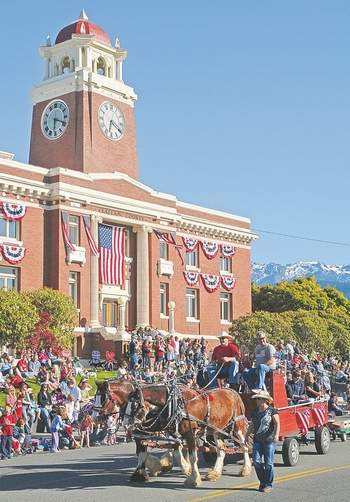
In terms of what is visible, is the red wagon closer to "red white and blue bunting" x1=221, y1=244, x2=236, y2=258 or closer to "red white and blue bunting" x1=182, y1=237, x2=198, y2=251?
"red white and blue bunting" x1=182, y1=237, x2=198, y2=251

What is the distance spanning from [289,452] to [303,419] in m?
1.42

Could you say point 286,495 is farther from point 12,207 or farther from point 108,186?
point 108,186

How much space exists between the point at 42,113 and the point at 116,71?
21.5 ft

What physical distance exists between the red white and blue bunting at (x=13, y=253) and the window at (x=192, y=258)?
55.2 feet

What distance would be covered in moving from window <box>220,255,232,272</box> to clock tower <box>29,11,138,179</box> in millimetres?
10874

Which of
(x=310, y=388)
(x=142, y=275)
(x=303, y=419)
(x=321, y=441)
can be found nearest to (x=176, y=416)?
(x=303, y=419)

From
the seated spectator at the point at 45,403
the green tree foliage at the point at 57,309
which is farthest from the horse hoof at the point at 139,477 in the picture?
the green tree foliage at the point at 57,309

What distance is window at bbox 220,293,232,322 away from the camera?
65.8m

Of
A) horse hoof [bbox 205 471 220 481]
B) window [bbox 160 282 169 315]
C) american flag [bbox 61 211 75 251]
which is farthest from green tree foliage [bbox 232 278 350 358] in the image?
horse hoof [bbox 205 471 220 481]

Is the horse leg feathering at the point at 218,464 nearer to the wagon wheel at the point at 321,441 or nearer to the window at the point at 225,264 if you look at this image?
the wagon wheel at the point at 321,441

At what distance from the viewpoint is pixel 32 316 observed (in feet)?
133

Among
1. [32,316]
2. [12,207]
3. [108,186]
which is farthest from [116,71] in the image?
[32,316]

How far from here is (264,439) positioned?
13117 mm

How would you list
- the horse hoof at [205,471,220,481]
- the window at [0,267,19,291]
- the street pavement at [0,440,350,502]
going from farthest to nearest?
1. the window at [0,267,19,291]
2. the horse hoof at [205,471,220,481]
3. the street pavement at [0,440,350,502]
